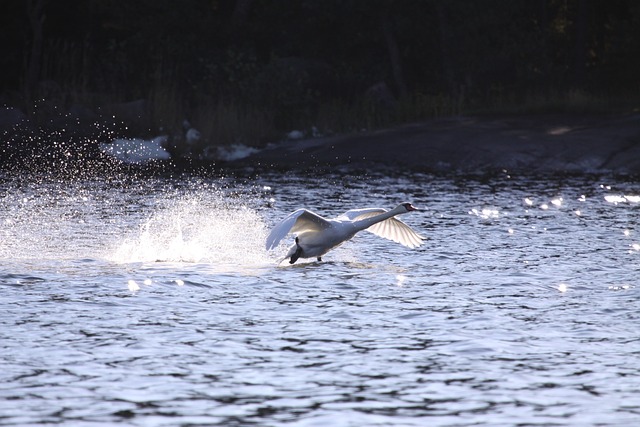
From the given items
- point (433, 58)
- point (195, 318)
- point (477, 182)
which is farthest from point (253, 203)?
point (433, 58)

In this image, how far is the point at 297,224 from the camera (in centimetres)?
1367

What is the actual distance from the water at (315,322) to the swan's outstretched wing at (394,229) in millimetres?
209

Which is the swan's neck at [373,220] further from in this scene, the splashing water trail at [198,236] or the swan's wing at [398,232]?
the splashing water trail at [198,236]

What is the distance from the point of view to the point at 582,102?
3400 cm

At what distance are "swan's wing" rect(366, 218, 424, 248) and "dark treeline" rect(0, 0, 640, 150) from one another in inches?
676

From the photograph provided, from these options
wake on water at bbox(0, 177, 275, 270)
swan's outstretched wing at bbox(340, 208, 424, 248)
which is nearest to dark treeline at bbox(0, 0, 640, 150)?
wake on water at bbox(0, 177, 275, 270)

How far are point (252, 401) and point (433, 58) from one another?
112 ft

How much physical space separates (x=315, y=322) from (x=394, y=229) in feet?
16.0

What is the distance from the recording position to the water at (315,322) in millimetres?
7469

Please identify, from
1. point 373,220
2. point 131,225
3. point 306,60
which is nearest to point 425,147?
point 306,60

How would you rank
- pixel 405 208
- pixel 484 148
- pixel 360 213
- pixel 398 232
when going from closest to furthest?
pixel 405 208, pixel 360 213, pixel 398 232, pixel 484 148

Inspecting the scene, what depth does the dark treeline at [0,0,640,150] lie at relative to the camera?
1328 inches

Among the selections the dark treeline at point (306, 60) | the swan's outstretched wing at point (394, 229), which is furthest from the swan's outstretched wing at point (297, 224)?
the dark treeline at point (306, 60)

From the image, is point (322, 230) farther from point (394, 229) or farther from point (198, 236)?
point (198, 236)
